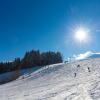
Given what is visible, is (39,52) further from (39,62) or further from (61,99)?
(61,99)

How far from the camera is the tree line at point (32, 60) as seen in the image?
98.8m

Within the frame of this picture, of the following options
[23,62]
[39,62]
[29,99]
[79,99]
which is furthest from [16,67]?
[79,99]

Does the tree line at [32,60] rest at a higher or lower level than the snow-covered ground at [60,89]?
higher

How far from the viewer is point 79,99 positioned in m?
16.5

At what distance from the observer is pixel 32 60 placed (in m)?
99.5

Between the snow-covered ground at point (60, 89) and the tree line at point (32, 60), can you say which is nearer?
the snow-covered ground at point (60, 89)

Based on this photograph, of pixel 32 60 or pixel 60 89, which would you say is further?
pixel 32 60

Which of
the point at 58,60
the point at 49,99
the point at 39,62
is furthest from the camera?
the point at 58,60

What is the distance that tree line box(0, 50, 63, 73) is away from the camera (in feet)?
324

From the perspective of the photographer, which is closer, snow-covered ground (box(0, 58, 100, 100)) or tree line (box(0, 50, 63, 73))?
snow-covered ground (box(0, 58, 100, 100))

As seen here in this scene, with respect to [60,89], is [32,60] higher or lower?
higher

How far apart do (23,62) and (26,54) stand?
27.6 ft

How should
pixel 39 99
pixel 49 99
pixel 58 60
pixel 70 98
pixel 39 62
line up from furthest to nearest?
pixel 58 60
pixel 39 62
pixel 39 99
pixel 49 99
pixel 70 98

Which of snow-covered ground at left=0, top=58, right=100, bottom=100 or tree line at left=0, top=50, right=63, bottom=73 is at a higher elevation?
tree line at left=0, top=50, right=63, bottom=73
